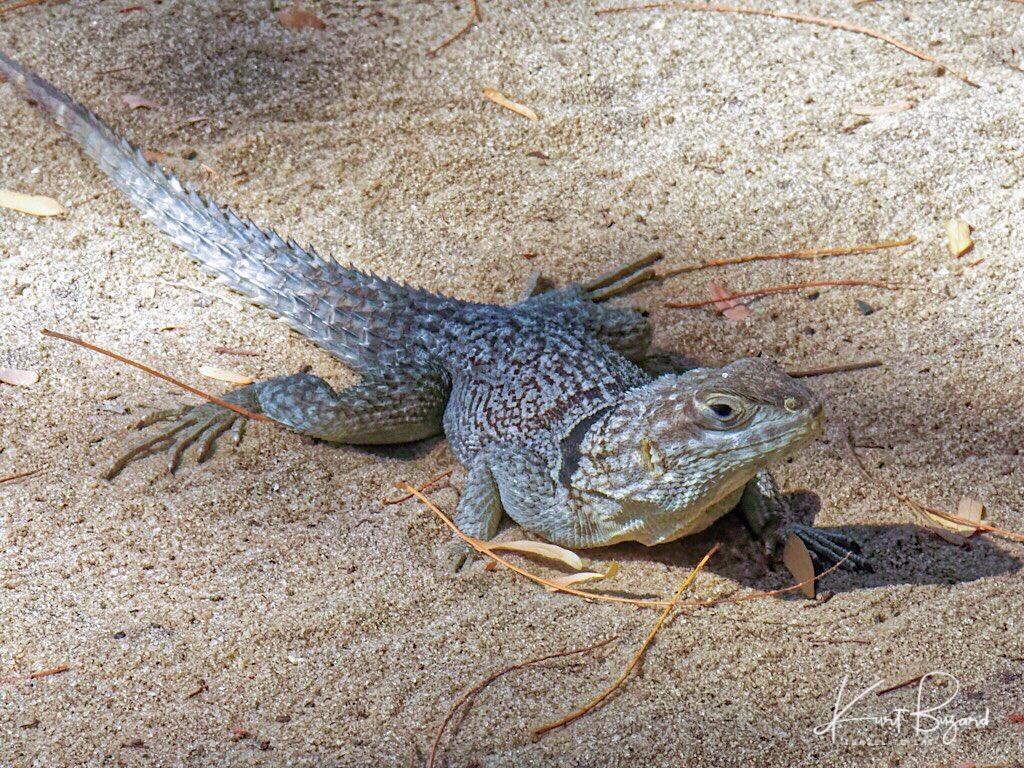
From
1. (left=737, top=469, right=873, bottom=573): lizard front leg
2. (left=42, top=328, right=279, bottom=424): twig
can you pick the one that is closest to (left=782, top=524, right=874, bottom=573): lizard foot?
(left=737, top=469, right=873, bottom=573): lizard front leg

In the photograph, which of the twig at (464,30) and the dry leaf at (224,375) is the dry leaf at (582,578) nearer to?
the dry leaf at (224,375)

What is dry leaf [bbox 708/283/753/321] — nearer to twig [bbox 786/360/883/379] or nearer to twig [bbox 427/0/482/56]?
twig [bbox 786/360/883/379]

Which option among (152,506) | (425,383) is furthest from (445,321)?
(152,506)

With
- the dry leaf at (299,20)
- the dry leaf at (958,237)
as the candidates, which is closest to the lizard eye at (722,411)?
the dry leaf at (958,237)

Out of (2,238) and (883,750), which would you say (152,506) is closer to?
(2,238)

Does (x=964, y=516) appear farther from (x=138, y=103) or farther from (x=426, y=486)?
(x=138, y=103)

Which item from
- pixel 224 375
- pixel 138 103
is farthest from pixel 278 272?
pixel 138 103
